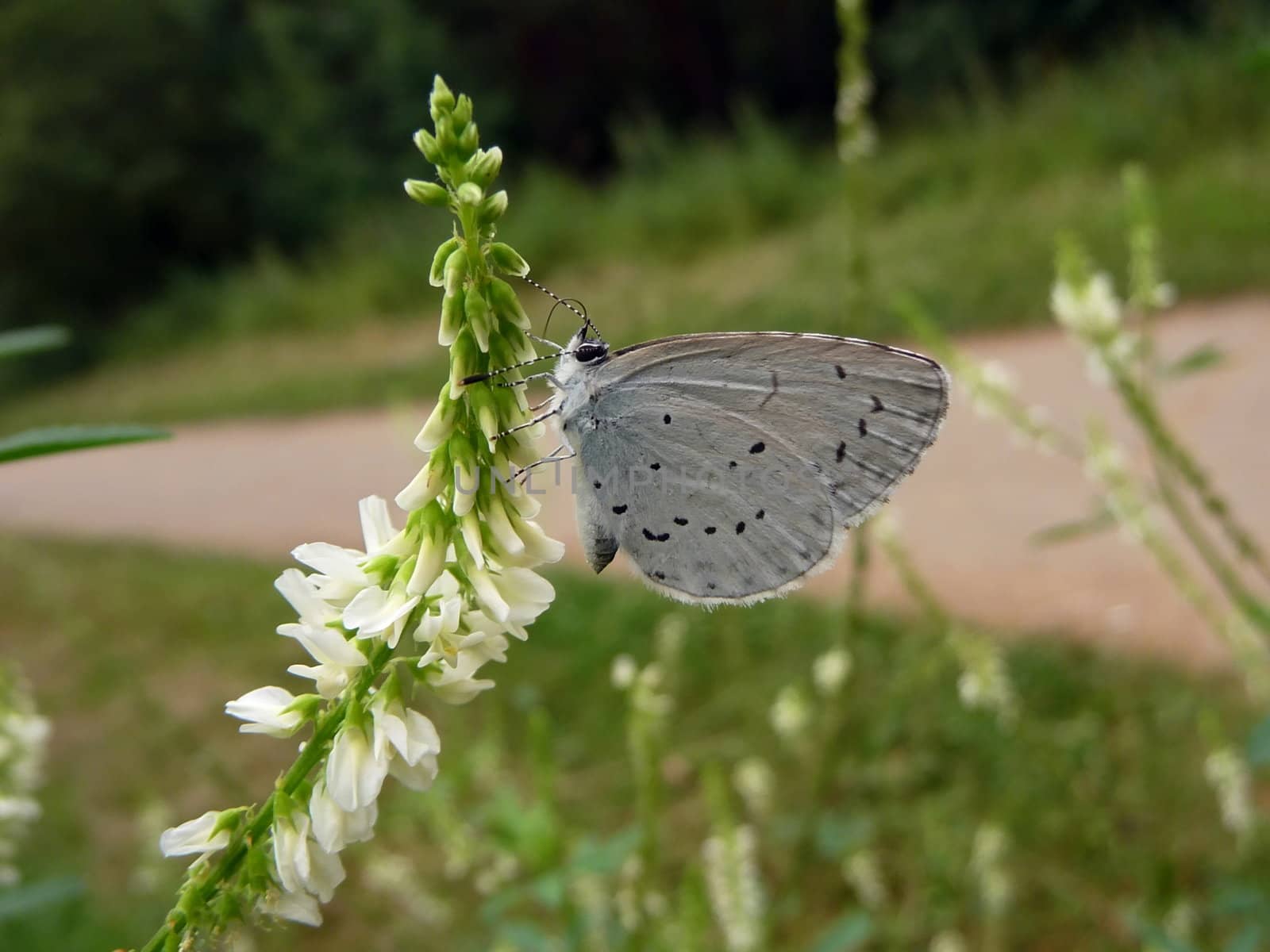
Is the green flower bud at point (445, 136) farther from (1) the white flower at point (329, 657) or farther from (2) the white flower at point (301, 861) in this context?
(2) the white flower at point (301, 861)

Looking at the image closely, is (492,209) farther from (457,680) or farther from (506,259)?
(457,680)

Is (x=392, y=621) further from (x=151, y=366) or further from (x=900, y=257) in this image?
(x=151, y=366)

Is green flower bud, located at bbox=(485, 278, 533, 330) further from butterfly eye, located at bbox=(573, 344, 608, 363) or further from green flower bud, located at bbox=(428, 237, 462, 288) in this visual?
butterfly eye, located at bbox=(573, 344, 608, 363)

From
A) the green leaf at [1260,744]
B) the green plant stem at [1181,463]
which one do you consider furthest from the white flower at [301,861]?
the green plant stem at [1181,463]

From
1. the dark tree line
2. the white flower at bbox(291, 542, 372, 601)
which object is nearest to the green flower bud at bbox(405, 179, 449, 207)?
the white flower at bbox(291, 542, 372, 601)

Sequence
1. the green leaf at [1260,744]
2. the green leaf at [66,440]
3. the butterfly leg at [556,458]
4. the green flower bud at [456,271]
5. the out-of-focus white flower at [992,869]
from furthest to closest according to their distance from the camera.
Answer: the out-of-focus white flower at [992,869] < the green leaf at [1260,744] < the butterfly leg at [556,458] < the green leaf at [66,440] < the green flower bud at [456,271]

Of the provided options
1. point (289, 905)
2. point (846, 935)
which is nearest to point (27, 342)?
point (289, 905)

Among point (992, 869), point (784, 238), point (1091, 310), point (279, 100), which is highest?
point (279, 100)

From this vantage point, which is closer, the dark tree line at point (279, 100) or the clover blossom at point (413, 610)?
the clover blossom at point (413, 610)

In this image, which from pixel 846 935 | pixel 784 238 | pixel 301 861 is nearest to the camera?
pixel 301 861
